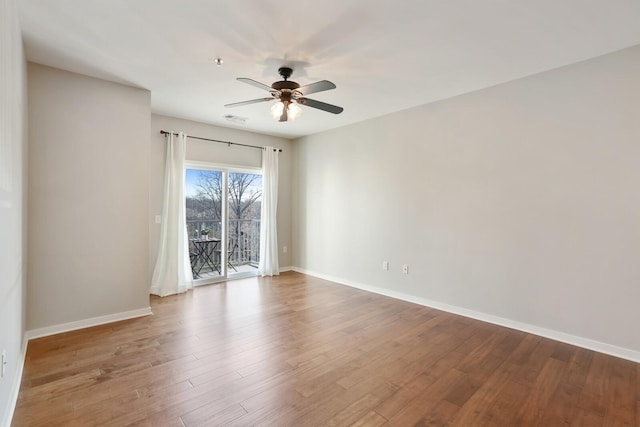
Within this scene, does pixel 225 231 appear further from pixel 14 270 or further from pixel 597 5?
pixel 597 5

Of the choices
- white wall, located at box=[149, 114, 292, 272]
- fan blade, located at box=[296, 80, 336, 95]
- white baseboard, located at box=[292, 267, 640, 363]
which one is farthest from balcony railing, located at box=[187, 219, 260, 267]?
fan blade, located at box=[296, 80, 336, 95]

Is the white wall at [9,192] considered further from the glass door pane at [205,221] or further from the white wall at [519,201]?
the white wall at [519,201]

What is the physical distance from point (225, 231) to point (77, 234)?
2.38 meters

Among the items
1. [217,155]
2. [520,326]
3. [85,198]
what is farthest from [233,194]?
[520,326]

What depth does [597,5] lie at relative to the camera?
7.05 ft

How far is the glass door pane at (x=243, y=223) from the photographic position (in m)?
5.68

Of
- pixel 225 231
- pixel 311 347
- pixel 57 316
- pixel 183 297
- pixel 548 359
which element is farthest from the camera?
pixel 225 231

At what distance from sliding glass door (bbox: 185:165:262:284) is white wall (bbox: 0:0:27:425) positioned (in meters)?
2.68

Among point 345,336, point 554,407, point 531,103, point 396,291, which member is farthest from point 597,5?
point 396,291

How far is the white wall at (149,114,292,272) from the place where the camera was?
474 centimetres

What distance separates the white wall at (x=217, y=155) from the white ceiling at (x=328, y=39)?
4.13 feet

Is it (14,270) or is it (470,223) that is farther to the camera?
(470,223)

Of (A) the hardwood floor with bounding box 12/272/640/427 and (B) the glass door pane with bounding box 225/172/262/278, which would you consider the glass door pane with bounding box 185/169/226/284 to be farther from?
(A) the hardwood floor with bounding box 12/272/640/427

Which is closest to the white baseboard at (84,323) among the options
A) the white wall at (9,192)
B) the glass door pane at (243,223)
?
the white wall at (9,192)
